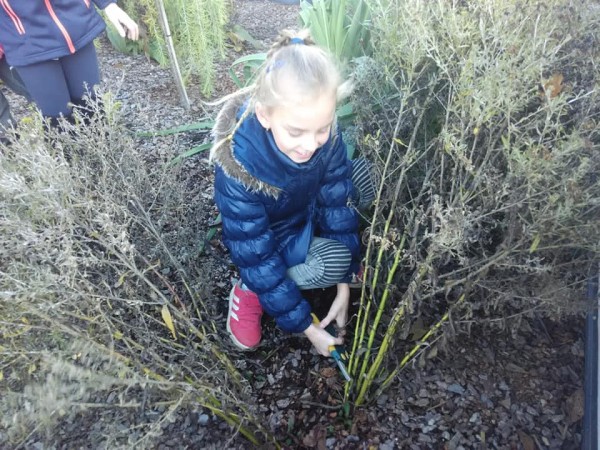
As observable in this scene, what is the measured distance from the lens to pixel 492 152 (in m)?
1.62

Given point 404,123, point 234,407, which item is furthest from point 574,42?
point 234,407

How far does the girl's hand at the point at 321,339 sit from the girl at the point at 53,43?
4.50ft

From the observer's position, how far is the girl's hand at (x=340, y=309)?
1992 mm

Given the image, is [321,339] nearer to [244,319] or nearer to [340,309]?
[340,309]

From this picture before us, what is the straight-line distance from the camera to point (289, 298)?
1866 mm

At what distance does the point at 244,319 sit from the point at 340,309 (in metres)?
0.39

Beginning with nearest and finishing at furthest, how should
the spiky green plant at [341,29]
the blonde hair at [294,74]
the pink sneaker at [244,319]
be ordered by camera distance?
the blonde hair at [294,74]
the pink sneaker at [244,319]
the spiky green plant at [341,29]

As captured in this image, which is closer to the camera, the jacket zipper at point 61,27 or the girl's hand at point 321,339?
the girl's hand at point 321,339

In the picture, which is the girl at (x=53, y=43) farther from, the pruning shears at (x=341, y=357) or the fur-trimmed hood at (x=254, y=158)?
the pruning shears at (x=341, y=357)

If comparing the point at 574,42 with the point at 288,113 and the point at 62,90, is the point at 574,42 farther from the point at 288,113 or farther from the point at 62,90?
the point at 62,90

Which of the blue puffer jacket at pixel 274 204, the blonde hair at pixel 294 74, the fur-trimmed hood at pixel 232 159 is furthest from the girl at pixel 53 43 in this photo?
the blonde hair at pixel 294 74

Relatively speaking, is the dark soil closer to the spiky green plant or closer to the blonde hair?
the blonde hair

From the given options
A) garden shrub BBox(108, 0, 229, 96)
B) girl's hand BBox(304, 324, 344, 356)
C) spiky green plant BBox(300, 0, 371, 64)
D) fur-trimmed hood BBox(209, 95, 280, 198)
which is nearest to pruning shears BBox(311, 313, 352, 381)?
girl's hand BBox(304, 324, 344, 356)

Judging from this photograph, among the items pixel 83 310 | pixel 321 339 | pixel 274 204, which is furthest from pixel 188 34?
pixel 321 339
